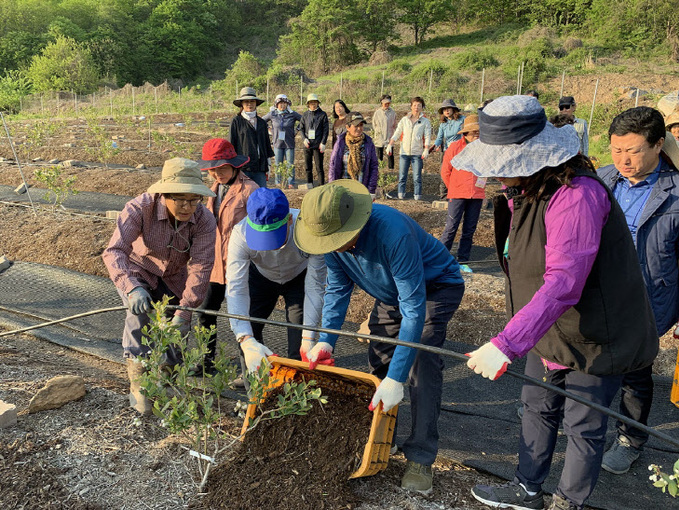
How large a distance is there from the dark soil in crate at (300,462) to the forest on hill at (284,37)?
21.9m

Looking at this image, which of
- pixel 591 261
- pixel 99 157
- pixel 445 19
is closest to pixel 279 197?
pixel 591 261

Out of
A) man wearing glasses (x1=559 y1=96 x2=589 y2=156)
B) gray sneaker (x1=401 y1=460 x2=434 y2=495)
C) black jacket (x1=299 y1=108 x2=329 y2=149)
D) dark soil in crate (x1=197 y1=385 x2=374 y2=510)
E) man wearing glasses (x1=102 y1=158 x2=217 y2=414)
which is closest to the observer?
dark soil in crate (x1=197 y1=385 x2=374 y2=510)

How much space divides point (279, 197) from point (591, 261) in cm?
131

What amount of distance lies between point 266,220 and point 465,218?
318cm

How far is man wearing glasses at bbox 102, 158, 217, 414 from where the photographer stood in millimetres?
2730

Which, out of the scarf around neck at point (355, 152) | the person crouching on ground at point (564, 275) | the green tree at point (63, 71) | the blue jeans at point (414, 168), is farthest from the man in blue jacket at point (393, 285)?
the green tree at point (63, 71)

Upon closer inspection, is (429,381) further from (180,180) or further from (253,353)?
(180,180)

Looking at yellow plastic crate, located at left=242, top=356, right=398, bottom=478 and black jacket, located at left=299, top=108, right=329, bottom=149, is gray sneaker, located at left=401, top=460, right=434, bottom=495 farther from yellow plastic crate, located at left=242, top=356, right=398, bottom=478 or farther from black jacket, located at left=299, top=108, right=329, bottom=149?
black jacket, located at left=299, top=108, right=329, bottom=149

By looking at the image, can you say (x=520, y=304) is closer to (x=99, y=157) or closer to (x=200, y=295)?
(x=200, y=295)

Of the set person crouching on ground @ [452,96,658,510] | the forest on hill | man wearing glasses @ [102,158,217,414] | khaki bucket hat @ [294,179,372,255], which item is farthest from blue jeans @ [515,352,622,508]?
the forest on hill

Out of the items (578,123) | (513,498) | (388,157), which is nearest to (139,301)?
(513,498)

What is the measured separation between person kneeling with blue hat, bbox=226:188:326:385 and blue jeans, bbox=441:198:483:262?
99.6 inches

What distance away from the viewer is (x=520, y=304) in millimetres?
1949

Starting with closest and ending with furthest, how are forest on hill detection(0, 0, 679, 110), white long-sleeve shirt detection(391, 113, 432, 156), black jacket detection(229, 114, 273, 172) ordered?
1. black jacket detection(229, 114, 273, 172)
2. white long-sleeve shirt detection(391, 113, 432, 156)
3. forest on hill detection(0, 0, 679, 110)
